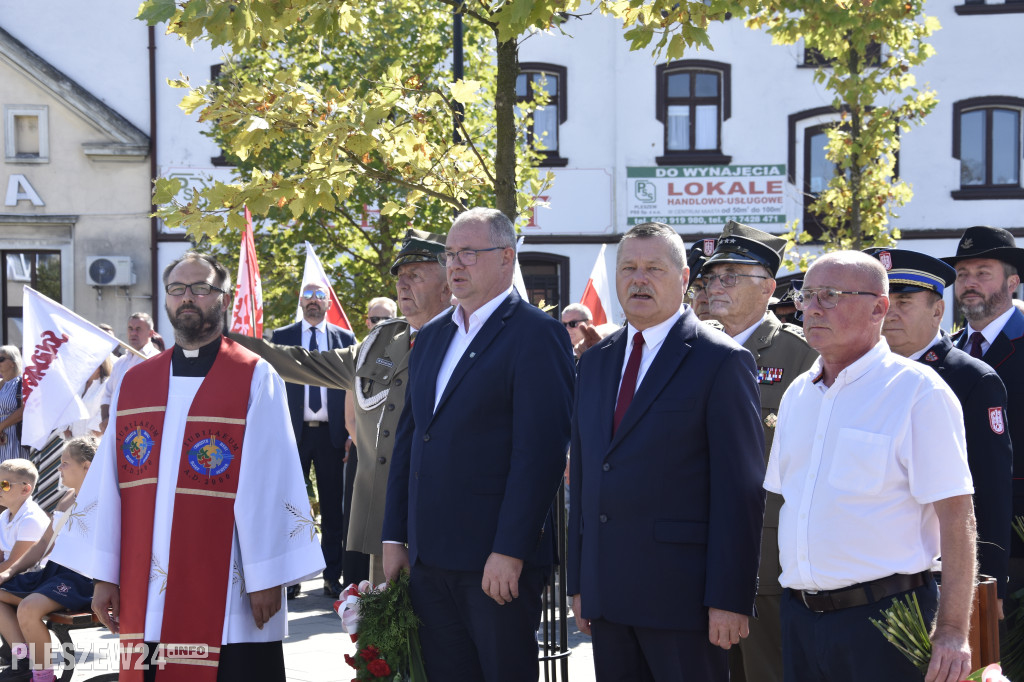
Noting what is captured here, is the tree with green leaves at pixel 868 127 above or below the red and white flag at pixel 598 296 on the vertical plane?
above

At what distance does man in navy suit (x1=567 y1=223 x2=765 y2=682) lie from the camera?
11.6ft

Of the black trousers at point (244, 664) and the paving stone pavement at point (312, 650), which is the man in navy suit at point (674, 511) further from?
the paving stone pavement at point (312, 650)

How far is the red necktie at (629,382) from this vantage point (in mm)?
3754

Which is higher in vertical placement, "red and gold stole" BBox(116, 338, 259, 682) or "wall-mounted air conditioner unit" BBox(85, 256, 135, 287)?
"wall-mounted air conditioner unit" BBox(85, 256, 135, 287)

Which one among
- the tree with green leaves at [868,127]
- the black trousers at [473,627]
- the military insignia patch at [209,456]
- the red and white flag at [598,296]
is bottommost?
the black trousers at [473,627]

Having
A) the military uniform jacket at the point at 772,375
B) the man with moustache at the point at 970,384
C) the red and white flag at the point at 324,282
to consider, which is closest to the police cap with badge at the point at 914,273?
the man with moustache at the point at 970,384

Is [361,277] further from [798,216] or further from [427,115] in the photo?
[798,216]

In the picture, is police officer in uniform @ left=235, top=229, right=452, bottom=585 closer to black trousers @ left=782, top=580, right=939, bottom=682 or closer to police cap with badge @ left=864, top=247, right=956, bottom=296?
police cap with badge @ left=864, top=247, right=956, bottom=296

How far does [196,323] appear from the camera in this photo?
15.6 ft

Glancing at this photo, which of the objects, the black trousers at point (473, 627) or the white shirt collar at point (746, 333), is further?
the white shirt collar at point (746, 333)

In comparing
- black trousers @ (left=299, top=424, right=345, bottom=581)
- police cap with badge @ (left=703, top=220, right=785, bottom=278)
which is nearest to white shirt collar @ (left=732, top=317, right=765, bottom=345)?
police cap with badge @ (left=703, top=220, right=785, bottom=278)

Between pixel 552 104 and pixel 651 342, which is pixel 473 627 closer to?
pixel 651 342

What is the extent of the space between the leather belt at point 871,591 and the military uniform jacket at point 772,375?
106cm

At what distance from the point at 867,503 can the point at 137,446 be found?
3.07 m
